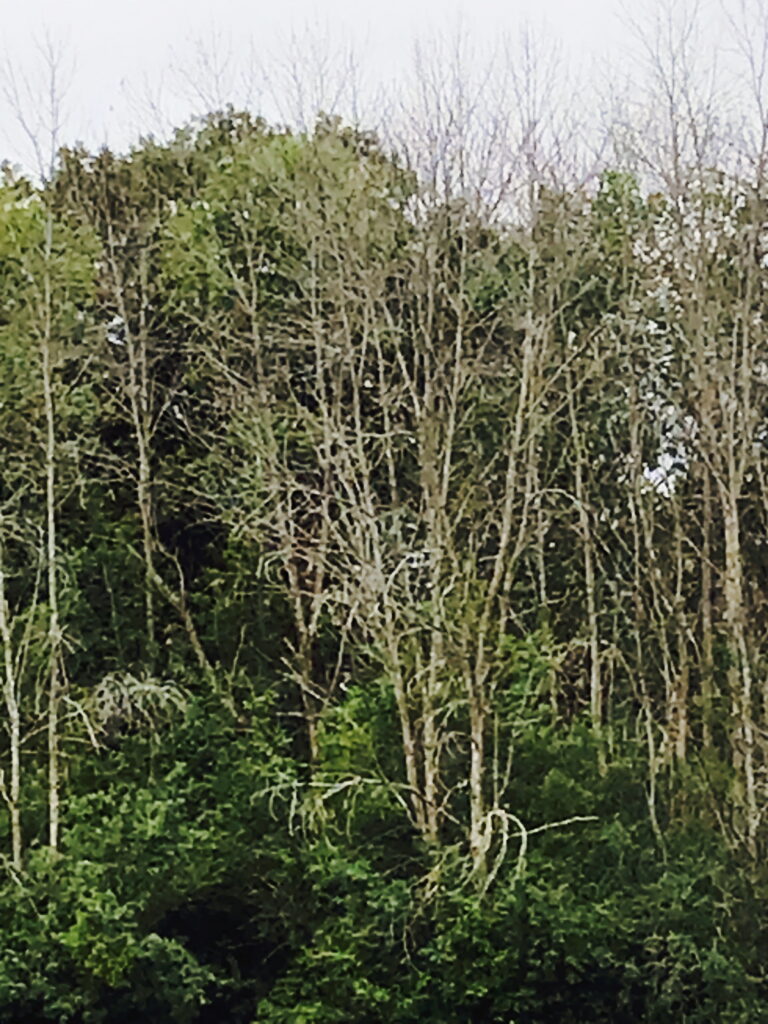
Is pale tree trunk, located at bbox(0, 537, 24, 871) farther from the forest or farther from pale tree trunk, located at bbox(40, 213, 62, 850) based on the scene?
pale tree trunk, located at bbox(40, 213, 62, 850)

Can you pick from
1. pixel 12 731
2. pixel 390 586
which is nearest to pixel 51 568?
pixel 12 731

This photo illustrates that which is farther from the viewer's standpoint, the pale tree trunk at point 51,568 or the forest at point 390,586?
the pale tree trunk at point 51,568

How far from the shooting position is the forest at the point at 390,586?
21.5 ft

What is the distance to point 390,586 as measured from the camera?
6.86 m

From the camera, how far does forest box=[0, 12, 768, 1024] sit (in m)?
6.55

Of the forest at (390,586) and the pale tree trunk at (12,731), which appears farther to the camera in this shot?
the pale tree trunk at (12,731)

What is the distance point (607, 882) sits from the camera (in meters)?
6.53

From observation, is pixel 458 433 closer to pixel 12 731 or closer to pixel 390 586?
pixel 390 586

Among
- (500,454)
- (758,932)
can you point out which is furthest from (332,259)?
(758,932)

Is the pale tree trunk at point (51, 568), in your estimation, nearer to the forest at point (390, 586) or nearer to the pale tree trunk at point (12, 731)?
the forest at point (390, 586)

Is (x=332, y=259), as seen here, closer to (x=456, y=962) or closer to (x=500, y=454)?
(x=500, y=454)

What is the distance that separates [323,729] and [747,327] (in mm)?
3034

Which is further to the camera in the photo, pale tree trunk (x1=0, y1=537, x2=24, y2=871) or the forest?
pale tree trunk (x1=0, y1=537, x2=24, y2=871)

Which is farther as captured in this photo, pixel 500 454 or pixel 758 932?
pixel 500 454
